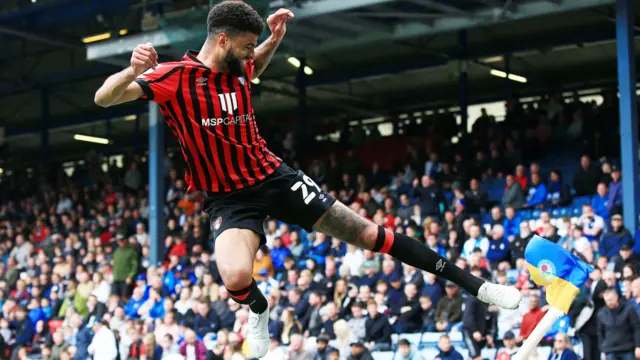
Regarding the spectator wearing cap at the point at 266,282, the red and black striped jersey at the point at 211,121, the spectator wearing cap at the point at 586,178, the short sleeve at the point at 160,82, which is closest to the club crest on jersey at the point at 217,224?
the red and black striped jersey at the point at 211,121

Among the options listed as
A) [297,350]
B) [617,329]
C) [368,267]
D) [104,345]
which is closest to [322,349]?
[297,350]

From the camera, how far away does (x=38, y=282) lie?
22.4 meters

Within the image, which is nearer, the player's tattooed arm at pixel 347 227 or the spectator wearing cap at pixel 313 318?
the player's tattooed arm at pixel 347 227

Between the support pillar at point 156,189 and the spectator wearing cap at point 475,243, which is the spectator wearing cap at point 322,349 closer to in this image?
the spectator wearing cap at point 475,243

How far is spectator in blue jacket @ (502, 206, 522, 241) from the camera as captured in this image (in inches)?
660

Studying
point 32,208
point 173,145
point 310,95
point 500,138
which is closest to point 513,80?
point 310,95

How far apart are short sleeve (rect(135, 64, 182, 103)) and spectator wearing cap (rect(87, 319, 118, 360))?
479 inches

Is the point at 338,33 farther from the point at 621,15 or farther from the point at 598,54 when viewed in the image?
the point at 598,54

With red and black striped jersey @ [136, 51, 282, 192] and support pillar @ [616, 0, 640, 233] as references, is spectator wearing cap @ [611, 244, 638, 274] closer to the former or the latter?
support pillar @ [616, 0, 640, 233]

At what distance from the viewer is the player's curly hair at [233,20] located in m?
6.26

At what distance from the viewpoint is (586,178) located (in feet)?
57.7

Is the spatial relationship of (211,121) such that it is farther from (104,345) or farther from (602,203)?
(104,345)

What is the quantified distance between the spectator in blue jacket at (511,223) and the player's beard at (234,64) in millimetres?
10608

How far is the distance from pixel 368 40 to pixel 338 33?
63 cm
